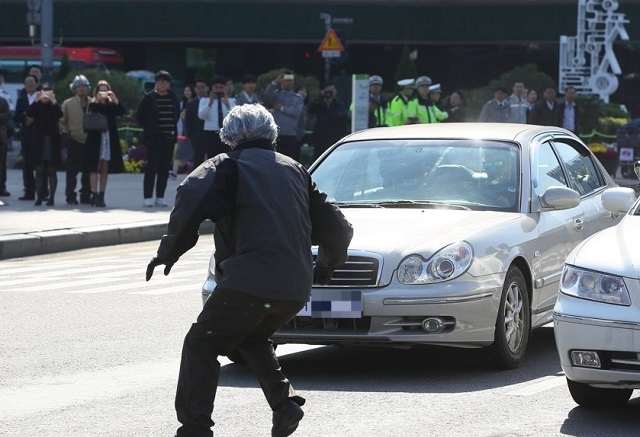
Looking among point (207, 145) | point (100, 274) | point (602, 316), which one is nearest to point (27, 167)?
point (207, 145)

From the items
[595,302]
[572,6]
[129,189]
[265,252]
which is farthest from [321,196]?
[572,6]

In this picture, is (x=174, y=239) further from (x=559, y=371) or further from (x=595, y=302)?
(x=559, y=371)

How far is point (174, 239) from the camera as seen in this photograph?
6.31 meters

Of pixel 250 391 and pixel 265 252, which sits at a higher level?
pixel 265 252

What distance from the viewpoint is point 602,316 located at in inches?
287

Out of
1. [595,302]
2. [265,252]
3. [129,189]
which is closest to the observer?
[265,252]

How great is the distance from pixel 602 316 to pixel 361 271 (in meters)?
1.74

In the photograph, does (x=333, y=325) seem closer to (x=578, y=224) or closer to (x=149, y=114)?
(x=578, y=224)

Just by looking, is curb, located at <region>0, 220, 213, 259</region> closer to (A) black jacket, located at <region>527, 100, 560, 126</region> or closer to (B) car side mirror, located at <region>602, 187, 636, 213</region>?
(A) black jacket, located at <region>527, 100, 560, 126</region>

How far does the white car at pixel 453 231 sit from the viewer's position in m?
8.62

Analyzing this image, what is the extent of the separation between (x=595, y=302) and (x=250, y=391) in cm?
203

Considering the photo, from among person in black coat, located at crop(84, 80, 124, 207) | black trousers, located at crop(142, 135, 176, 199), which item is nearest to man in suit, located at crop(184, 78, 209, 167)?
black trousers, located at crop(142, 135, 176, 199)

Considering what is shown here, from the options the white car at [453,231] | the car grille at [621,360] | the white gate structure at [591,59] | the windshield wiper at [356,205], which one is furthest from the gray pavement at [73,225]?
the white gate structure at [591,59]

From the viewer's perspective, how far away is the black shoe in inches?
255
